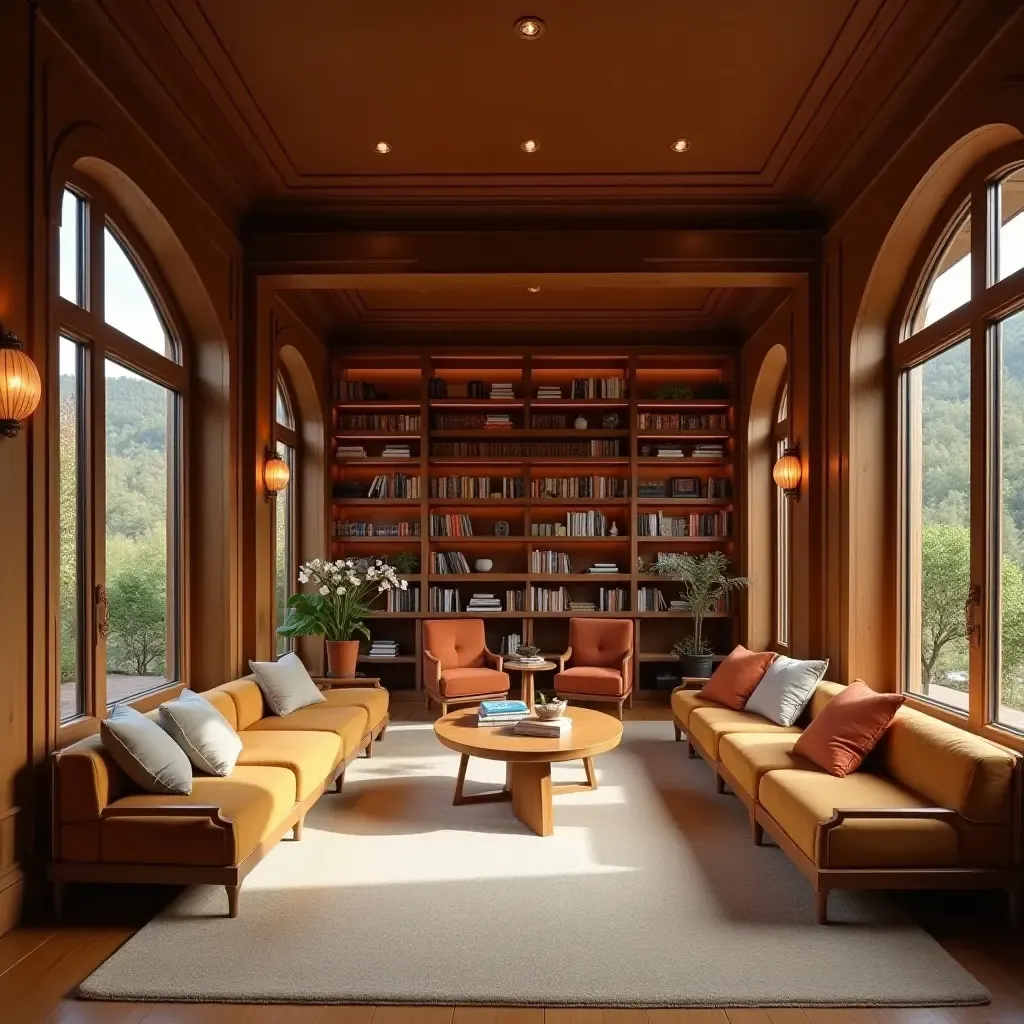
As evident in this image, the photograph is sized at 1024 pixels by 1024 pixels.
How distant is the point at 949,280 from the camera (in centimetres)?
481

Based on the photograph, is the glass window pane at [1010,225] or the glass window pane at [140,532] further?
the glass window pane at [140,532]

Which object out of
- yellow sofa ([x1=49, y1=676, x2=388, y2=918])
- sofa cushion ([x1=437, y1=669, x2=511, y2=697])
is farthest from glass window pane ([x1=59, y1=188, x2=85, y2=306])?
sofa cushion ([x1=437, y1=669, x2=511, y2=697])

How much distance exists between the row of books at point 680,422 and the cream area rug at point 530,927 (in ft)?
15.3

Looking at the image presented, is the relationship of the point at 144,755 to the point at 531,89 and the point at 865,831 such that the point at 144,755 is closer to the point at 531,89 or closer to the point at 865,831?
the point at 865,831

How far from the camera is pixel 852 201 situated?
5.48m

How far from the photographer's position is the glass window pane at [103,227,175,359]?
188 inches

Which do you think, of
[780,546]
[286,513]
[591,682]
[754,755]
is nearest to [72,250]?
[286,513]

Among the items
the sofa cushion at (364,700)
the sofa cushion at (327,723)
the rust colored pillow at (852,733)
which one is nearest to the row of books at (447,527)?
the sofa cushion at (364,700)

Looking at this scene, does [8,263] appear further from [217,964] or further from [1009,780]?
[1009,780]

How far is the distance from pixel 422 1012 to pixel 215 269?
4.51 m

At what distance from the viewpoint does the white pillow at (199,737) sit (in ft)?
13.4

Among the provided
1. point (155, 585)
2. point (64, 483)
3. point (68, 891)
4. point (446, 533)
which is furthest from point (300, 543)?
point (68, 891)

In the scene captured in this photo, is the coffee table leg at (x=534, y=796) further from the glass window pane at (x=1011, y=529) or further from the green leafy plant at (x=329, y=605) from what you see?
the green leafy plant at (x=329, y=605)

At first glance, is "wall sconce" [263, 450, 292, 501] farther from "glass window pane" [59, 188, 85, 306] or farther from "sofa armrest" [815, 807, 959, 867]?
"sofa armrest" [815, 807, 959, 867]
